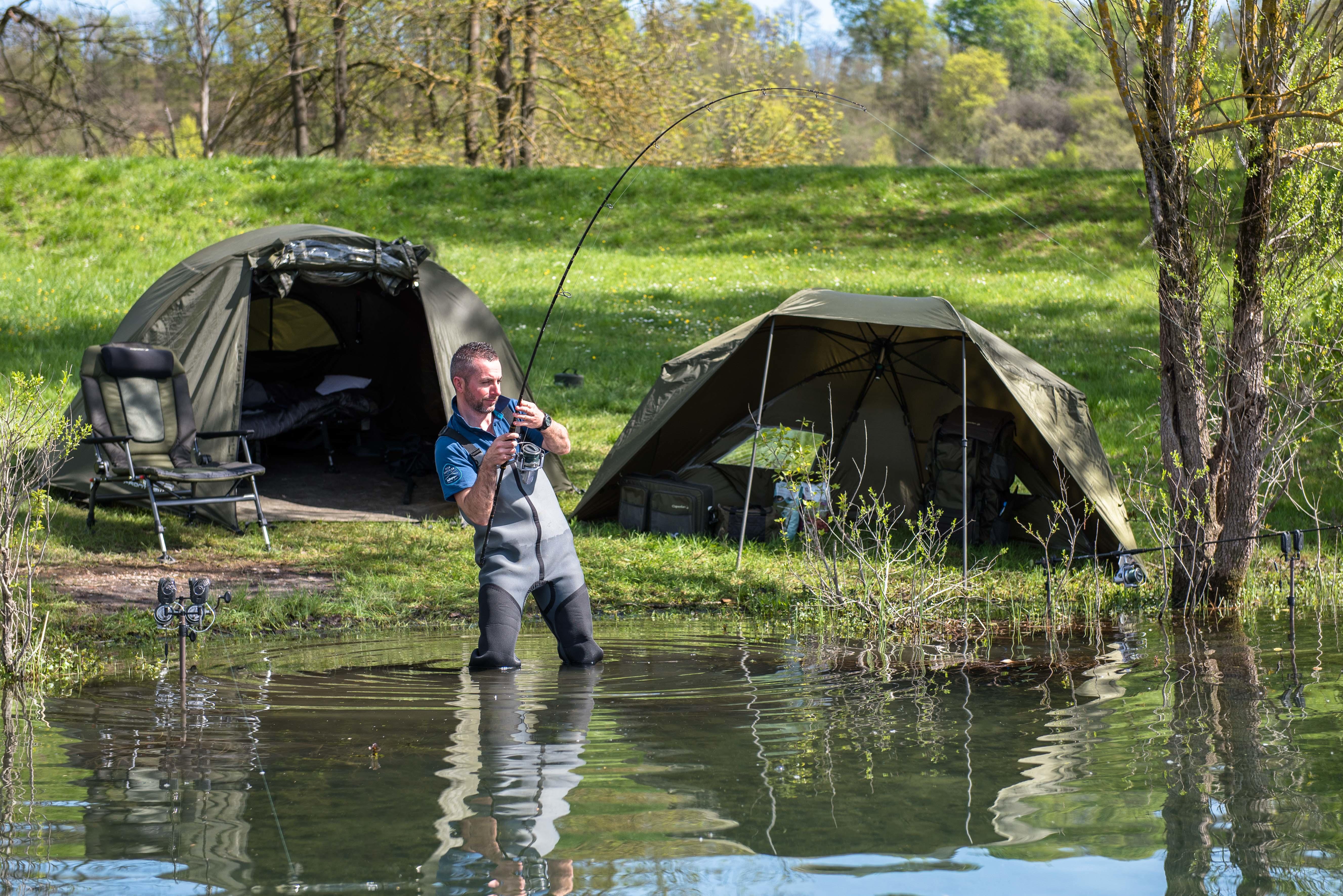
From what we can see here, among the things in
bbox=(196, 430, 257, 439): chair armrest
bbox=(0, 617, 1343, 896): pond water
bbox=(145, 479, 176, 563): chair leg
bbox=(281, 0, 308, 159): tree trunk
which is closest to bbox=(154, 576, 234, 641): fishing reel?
bbox=(0, 617, 1343, 896): pond water

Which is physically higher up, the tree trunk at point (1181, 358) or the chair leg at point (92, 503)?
the tree trunk at point (1181, 358)

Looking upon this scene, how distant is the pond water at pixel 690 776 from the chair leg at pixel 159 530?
1874mm

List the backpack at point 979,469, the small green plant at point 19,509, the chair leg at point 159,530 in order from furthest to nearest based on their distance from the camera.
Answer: the backpack at point 979,469 → the chair leg at point 159,530 → the small green plant at point 19,509

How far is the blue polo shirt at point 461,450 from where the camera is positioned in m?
4.84

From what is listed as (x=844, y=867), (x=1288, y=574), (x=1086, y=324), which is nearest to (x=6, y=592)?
(x=844, y=867)

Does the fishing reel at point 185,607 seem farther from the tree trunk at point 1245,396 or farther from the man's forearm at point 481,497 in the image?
the tree trunk at point 1245,396

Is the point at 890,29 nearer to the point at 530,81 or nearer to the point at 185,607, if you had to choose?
the point at 530,81

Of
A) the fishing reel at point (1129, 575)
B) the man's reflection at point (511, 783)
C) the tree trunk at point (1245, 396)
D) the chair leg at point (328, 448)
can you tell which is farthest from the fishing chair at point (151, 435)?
the tree trunk at point (1245, 396)

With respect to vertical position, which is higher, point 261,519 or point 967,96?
point 967,96

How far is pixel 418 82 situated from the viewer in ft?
79.3

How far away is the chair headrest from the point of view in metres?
8.64

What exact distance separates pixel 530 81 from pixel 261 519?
17.4 metres

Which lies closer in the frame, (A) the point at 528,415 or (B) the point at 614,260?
(A) the point at 528,415

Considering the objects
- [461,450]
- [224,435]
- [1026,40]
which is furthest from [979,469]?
[1026,40]
